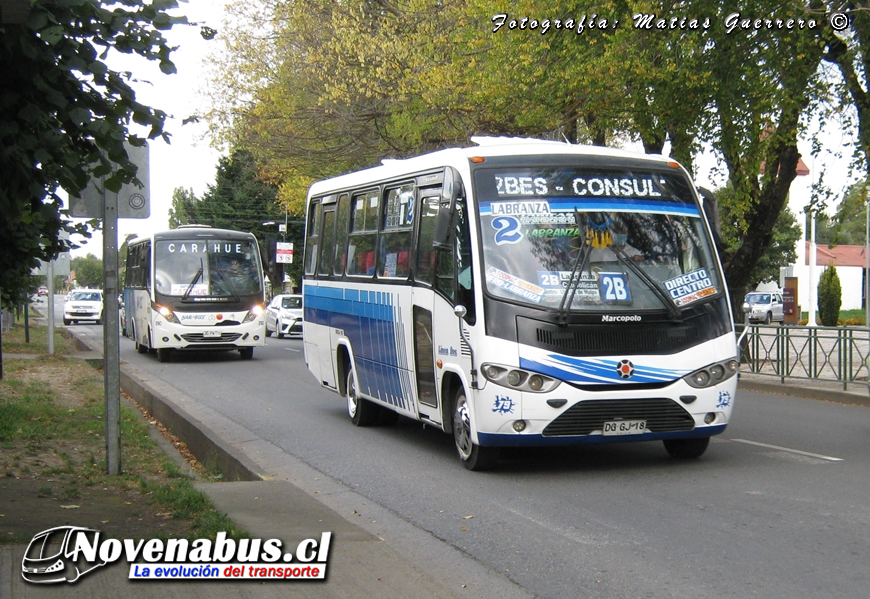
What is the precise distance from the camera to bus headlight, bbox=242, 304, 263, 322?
82.5 ft

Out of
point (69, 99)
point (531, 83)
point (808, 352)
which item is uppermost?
point (531, 83)

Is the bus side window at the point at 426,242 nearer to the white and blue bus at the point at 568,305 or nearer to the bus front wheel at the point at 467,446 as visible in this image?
the white and blue bus at the point at 568,305

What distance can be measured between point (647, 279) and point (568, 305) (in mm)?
818

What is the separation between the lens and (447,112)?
2600 centimetres

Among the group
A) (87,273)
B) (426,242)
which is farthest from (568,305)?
(87,273)

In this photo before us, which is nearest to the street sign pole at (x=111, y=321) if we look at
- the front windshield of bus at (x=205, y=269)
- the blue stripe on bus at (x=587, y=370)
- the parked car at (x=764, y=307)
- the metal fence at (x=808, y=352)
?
the blue stripe on bus at (x=587, y=370)

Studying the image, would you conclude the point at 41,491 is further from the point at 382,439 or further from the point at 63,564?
the point at 382,439

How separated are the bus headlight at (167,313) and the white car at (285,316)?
13.4m

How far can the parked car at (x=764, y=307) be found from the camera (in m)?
55.2

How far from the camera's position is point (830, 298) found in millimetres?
47500

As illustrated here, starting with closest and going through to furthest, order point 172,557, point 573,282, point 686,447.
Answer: point 172,557 < point 573,282 < point 686,447

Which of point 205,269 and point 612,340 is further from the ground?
point 205,269

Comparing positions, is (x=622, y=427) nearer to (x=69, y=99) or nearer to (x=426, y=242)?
(x=426, y=242)

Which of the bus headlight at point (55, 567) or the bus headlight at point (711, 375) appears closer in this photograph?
the bus headlight at point (55, 567)
